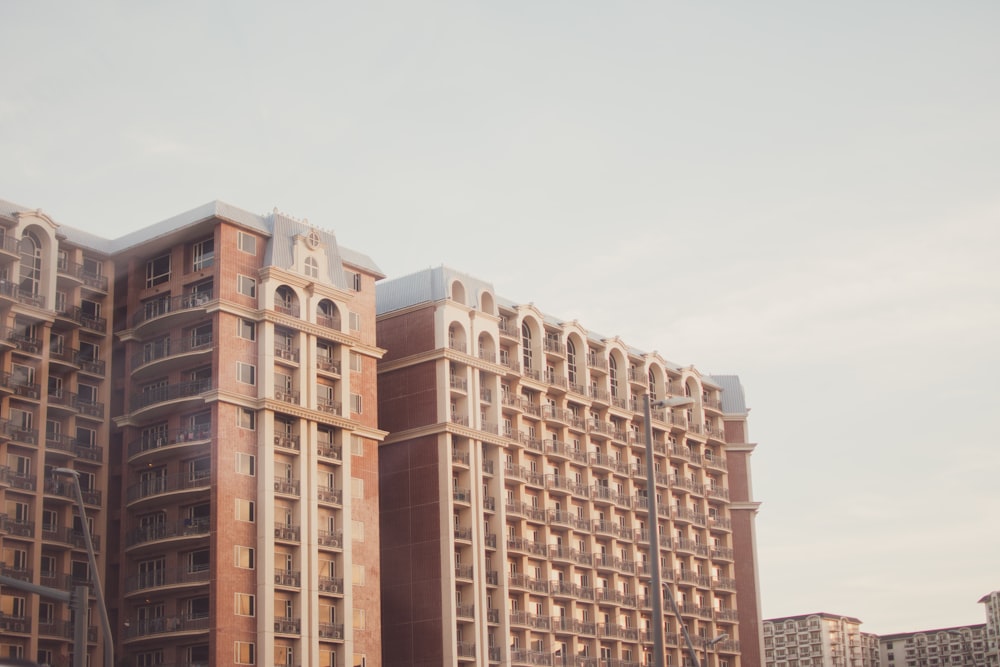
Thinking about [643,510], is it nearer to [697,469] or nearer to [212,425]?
[697,469]

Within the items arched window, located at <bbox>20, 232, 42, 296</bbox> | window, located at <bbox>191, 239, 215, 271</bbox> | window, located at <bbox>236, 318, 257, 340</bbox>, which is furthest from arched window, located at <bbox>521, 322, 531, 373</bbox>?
arched window, located at <bbox>20, 232, 42, 296</bbox>

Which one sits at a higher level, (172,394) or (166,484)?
(172,394)

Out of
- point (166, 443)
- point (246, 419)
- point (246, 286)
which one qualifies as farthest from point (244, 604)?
point (246, 286)

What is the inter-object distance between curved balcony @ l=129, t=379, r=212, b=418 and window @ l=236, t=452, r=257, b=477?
412 centimetres

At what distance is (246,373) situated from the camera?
8250cm

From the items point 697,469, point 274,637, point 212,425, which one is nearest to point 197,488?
point 212,425

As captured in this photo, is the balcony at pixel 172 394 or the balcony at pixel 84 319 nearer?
the balcony at pixel 172 394

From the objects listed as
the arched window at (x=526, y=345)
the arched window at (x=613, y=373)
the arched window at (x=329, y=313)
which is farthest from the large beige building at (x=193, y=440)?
the arched window at (x=613, y=373)

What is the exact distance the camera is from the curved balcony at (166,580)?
7825cm

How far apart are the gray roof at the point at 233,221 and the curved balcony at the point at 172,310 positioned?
155 inches

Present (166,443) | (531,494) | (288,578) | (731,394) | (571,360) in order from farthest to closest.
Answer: (731,394) < (571,360) < (531,494) < (166,443) < (288,578)

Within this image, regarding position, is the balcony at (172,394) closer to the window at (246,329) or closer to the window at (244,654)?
the window at (246,329)

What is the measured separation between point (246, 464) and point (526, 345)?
104ft

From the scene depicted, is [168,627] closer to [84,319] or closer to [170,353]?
[170,353]
